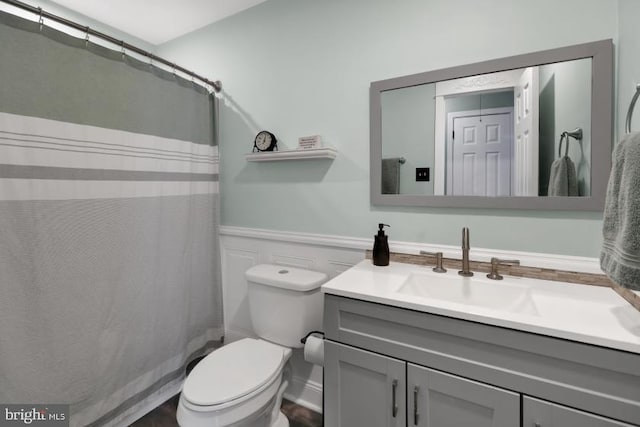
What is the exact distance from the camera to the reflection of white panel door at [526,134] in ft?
4.10

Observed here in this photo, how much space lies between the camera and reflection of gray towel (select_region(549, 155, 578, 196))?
1206 millimetres

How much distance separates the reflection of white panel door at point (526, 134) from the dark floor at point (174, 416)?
1.58 m

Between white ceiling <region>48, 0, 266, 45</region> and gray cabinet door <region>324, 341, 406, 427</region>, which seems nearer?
gray cabinet door <region>324, 341, 406, 427</region>

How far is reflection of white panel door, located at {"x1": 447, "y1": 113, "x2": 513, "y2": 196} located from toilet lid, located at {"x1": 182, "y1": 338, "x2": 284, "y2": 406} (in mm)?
1184

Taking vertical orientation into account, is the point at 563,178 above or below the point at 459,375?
above

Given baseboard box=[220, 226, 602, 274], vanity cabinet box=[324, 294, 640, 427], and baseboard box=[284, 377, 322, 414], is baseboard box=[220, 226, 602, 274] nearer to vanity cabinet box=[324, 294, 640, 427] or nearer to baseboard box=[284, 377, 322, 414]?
vanity cabinet box=[324, 294, 640, 427]

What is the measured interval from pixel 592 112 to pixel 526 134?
22 cm

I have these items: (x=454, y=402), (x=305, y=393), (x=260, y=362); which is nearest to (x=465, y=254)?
(x=454, y=402)

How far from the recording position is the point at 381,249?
1.46 meters

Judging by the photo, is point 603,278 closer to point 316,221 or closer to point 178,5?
point 316,221

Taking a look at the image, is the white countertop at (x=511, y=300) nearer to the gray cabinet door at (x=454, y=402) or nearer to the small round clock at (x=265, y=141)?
the gray cabinet door at (x=454, y=402)

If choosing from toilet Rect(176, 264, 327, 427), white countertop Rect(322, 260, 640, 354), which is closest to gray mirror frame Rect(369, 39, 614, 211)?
white countertop Rect(322, 260, 640, 354)
